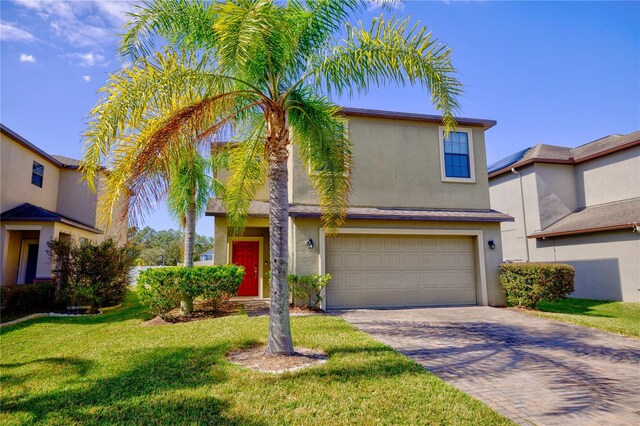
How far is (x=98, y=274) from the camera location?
12766mm

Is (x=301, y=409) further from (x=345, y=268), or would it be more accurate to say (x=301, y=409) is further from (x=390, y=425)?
(x=345, y=268)

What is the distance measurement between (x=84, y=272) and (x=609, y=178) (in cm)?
2335

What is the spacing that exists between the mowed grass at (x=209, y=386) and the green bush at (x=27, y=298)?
206 inches

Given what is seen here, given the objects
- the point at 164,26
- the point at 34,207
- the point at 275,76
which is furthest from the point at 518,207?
the point at 34,207

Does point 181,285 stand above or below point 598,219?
below

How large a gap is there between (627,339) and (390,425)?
768cm

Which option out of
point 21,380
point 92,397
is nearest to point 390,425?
point 92,397

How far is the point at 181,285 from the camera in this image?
9.91m

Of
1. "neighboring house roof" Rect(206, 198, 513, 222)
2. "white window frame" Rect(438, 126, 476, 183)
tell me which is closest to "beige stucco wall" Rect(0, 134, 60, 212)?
"neighboring house roof" Rect(206, 198, 513, 222)

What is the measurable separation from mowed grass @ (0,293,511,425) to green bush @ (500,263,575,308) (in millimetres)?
7284

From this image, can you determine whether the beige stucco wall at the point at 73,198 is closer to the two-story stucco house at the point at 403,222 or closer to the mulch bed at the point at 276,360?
the two-story stucco house at the point at 403,222

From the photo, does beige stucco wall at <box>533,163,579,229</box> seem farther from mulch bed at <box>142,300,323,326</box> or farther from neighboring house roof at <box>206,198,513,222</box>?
mulch bed at <box>142,300,323,326</box>

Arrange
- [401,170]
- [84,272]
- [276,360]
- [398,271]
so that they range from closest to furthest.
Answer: [276,360] < [398,271] < [84,272] < [401,170]

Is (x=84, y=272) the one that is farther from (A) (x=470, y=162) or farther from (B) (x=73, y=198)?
(A) (x=470, y=162)
